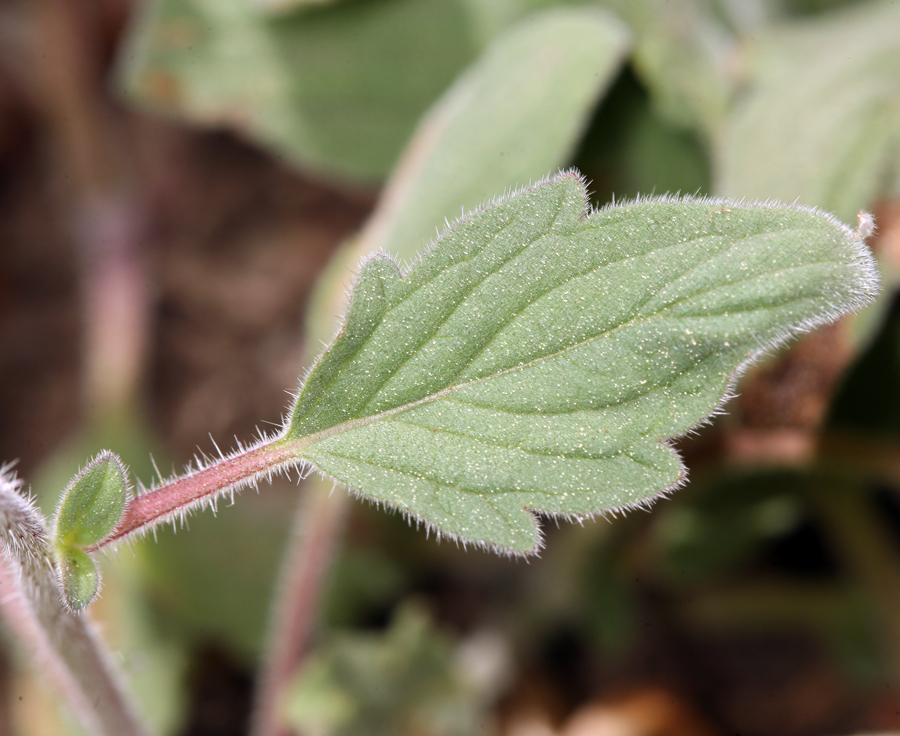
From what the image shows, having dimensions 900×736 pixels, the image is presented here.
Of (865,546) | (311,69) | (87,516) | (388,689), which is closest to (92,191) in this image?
(311,69)

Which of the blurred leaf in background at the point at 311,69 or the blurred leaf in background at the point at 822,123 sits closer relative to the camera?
the blurred leaf in background at the point at 822,123

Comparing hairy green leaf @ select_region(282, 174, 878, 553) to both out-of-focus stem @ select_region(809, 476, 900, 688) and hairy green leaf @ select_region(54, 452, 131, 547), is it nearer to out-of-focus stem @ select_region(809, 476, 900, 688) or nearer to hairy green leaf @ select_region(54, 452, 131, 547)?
hairy green leaf @ select_region(54, 452, 131, 547)

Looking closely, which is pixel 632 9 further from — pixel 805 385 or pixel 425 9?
pixel 805 385

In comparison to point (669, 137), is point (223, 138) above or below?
above

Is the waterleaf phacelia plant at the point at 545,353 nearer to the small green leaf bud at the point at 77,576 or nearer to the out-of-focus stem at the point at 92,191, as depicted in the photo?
the small green leaf bud at the point at 77,576

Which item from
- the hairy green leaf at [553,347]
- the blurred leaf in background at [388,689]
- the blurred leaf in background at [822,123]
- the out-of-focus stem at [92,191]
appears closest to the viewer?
the hairy green leaf at [553,347]

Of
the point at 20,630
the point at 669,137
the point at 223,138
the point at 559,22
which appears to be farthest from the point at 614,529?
the point at 223,138

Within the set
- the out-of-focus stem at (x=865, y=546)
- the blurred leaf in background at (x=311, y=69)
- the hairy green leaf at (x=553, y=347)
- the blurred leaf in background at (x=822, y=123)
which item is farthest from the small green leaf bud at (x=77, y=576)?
the out-of-focus stem at (x=865, y=546)

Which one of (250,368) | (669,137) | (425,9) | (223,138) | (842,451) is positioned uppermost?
(223,138)
